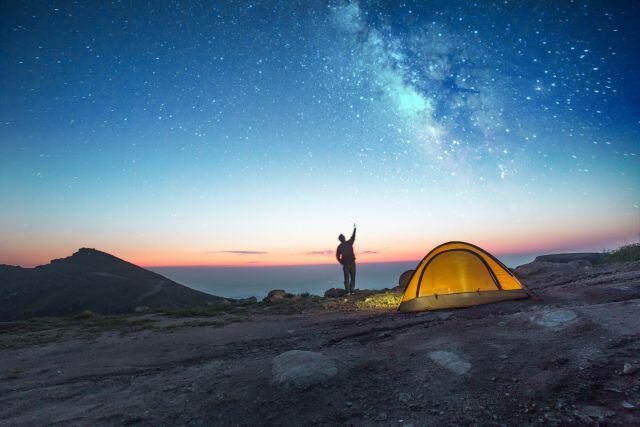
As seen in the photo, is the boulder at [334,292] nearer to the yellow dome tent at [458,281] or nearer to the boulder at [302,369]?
the yellow dome tent at [458,281]

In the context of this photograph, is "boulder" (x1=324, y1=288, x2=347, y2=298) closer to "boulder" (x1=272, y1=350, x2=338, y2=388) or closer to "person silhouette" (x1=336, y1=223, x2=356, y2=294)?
"person silhouette" (x1=336, y1=223, x2=356, y2=294)

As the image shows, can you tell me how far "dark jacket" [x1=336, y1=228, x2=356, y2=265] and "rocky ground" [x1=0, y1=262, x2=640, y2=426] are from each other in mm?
11028

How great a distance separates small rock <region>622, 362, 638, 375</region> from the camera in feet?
13.7

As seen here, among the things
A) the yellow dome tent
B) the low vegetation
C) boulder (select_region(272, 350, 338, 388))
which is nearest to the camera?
boulder (select_region(272, 350, 338, 388))

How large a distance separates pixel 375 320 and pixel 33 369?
29.5 feet

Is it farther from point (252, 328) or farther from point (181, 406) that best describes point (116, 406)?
point (252, 328)

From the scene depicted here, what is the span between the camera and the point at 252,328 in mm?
11320

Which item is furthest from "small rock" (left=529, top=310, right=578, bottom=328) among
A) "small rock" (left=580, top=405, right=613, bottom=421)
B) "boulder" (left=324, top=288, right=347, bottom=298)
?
"boulder" (left=324, top=288, right=347, bottom=298)

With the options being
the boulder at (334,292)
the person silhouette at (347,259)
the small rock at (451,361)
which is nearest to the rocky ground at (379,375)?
the small rock at (451,361)

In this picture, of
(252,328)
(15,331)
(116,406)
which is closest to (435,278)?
(252,328)

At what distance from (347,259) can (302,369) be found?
50.3 feet

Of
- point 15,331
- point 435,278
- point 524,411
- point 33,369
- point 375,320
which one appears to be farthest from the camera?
point 15,331

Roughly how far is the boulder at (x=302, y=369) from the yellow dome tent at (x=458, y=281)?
19.8 ft

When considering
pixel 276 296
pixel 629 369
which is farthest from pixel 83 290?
pixel 629 369
